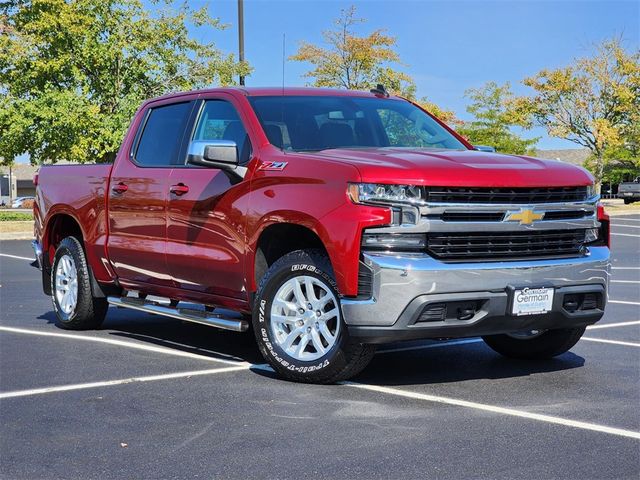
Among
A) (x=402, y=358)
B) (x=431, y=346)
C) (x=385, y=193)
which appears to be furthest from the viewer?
(x=431, y=346)

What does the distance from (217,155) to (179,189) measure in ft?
2.64

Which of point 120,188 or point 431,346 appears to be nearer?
point 431,346

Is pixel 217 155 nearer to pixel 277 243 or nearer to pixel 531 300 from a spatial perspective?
pixel 277 243

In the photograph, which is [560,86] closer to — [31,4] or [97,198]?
[31,4]

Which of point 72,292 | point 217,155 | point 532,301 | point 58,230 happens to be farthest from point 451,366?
point 58,230

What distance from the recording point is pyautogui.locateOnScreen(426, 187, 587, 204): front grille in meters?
5.85

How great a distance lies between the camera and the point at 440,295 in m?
5.78

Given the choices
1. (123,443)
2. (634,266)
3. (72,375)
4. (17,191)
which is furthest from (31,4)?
(17,191)

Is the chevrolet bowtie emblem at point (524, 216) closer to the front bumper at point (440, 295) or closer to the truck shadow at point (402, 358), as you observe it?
the front bumper at point (440, 295)

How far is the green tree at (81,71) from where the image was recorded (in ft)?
92.9

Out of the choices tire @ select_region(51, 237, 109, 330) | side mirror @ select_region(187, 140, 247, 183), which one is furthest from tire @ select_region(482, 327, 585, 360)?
tire @ select_region(51, 237, 109, 330)

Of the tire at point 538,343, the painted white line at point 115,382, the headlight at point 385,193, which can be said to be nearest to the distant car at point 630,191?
the tire at point 538,343

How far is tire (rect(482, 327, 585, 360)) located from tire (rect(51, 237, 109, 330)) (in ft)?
12.0

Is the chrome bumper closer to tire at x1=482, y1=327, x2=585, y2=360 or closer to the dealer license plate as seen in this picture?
the dealer license plate
